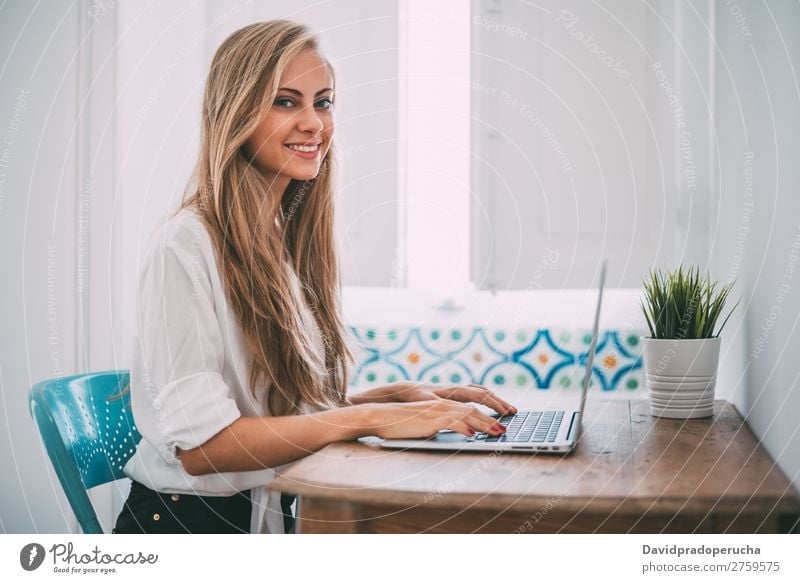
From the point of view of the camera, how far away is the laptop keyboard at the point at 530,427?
0.77m

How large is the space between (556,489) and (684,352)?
14.0 inches

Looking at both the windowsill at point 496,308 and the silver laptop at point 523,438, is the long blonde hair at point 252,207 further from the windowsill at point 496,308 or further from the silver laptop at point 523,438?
the windowsill at point 496,308

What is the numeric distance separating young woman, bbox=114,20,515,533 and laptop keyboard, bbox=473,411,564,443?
0.02 meters

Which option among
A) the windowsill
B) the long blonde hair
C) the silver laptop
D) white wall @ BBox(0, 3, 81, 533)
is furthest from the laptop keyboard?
white wall @ BBox(0, 3, 81, 533)

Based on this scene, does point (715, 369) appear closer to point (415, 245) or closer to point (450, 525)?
point (450, 525)

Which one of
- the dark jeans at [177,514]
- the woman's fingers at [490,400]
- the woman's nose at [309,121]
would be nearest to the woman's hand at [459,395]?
the woman's fingers at [490,400]

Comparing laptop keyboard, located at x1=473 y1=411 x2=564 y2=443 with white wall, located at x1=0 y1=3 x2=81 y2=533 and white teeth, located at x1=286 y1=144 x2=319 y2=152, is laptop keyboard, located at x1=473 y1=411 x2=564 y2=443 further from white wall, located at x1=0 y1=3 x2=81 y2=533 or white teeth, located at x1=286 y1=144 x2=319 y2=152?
white wall, located at x1=0 y1=3 x2=81 y2=533

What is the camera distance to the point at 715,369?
36.1 inches

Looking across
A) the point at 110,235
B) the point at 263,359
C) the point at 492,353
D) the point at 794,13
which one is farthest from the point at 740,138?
the point at 110,235

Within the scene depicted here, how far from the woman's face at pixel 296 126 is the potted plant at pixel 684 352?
0.47 m

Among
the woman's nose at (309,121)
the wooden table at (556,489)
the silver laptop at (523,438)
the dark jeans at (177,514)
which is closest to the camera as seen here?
the wooden table at (556,489)

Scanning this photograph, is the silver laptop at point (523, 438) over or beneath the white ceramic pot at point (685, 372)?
beneath

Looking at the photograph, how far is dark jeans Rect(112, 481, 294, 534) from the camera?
85 centimetres

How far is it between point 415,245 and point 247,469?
63 centimetres
